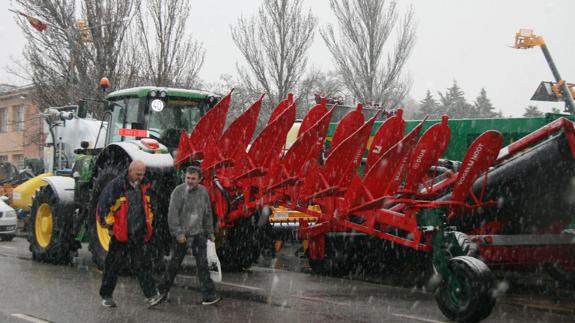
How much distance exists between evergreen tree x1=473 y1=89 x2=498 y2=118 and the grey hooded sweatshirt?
2470 inches

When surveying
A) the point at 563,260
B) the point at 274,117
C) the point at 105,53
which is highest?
the point at 105,53

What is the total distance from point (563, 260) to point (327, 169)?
3.04 meters

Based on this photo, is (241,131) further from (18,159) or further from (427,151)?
(18,159)

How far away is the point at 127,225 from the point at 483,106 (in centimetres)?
6752

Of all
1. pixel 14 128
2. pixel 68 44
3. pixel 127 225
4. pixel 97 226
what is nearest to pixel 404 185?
pixel 127 225

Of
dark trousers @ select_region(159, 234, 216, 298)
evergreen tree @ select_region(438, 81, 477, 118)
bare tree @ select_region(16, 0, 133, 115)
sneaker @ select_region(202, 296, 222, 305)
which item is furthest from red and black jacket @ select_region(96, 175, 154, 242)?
evergreen tree @ select_region(438, 81, 477, 118)

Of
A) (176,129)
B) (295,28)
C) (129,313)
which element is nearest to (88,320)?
(129,313)

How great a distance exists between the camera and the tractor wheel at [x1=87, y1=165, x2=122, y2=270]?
10.5 m

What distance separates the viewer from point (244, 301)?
8.57 m

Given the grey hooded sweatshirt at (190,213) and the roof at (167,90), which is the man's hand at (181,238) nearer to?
the grey hooded sweatshirt at (190,213)

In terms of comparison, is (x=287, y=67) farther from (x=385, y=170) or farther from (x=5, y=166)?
(x=385, y=170)

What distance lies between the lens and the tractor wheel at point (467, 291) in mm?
7090

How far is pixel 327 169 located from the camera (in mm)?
8891

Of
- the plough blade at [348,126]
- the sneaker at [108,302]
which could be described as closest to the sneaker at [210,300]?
the sneaker at [108,302]
